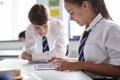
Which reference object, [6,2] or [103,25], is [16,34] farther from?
[103,25]

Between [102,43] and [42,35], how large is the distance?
3.56 feet

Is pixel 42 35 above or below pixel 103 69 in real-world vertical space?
above

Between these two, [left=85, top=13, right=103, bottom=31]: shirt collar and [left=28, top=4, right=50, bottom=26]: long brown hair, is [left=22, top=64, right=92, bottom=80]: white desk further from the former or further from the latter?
[left=28, top=4, right=50, bottom=26]: long brown hair

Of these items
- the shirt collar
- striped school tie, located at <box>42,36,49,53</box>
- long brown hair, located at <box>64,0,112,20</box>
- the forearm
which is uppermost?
long brown hair, located at <box>64,0,112,20</box>

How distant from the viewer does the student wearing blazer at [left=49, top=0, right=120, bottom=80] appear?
1.46 m

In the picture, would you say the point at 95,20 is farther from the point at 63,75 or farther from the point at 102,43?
the point at 63,75

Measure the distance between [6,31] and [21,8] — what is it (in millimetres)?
550

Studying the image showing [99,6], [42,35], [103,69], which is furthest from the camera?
[42,35]

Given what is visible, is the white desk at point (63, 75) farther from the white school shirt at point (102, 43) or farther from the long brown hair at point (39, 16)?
the long brown hair at point (39, 16)

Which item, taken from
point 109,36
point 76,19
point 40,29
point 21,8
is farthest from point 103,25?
point 21,8

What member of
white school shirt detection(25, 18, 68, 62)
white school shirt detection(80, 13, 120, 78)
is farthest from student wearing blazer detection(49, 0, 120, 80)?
white school shirt detection(25, 18, 68, 62)

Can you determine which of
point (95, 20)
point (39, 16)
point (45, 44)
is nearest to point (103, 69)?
point (95, 20)

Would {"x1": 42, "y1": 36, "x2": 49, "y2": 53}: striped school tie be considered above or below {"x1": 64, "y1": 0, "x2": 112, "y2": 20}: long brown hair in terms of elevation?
below

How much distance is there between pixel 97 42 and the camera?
60.1 inches
